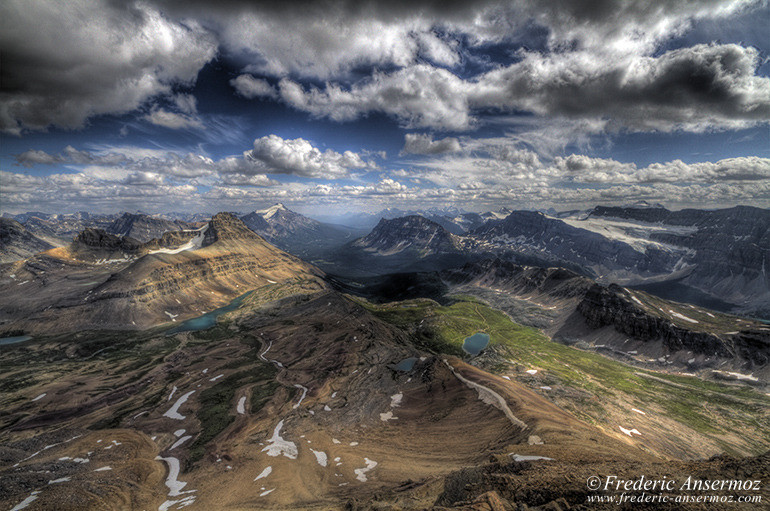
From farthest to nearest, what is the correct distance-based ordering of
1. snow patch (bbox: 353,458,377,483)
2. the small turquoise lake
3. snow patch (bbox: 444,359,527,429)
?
the small turquoise lake
snow patch (bbox: 444,359,527,429)
snow patch (bbox: 353,458,377,483)

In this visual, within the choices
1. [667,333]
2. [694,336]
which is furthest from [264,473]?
[667,333]

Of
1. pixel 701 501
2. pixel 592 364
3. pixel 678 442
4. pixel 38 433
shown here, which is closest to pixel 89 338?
pixel 38 433

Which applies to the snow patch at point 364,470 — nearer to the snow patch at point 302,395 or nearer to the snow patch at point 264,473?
the snow patch at point 264,473

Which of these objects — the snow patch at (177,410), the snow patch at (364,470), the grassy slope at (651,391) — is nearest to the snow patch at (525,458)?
the snow patch at (364,470)

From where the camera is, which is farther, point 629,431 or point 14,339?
point 14,339

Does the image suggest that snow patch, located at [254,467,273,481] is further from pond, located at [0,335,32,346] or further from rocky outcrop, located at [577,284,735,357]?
pond, located at [0,335,32,346]

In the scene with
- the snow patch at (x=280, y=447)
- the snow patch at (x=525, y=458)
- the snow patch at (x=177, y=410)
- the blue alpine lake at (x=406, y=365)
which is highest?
the snow patch at (x=525, y=458)

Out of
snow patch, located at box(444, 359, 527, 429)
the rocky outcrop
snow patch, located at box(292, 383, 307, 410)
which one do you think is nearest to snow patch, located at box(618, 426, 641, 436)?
snow patch, located at box(444, 359, 527, 429)

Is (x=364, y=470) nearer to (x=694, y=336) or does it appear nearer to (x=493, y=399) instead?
(x=493, y=399)
